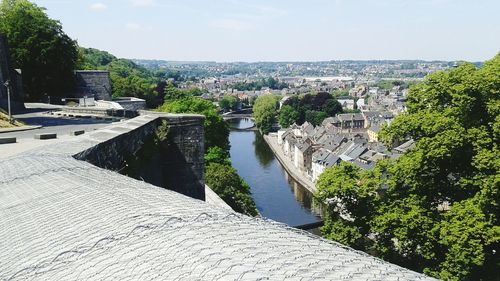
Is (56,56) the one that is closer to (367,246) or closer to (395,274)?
(367,246)

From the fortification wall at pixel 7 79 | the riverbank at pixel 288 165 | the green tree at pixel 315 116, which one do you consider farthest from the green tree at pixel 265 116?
the fortification wall at pixel 7 79

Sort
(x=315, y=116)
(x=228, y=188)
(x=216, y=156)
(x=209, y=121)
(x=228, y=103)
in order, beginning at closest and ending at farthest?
1. (x=228, y=188)
2. (x=216, y=156)
3. (x=209, y=121)
4. (x=315, y=116)
5. (x=228, y=103)

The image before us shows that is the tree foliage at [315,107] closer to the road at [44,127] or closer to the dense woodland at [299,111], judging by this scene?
the dense woodland at [299,111]

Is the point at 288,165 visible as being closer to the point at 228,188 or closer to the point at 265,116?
the point at 265,116

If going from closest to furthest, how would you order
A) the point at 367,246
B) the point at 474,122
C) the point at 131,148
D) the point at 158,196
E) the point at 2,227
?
the point at 2,227
the point at 158,196
the point at 131,148
the point at 474,122
the point at 367,246

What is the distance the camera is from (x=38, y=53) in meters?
25.2

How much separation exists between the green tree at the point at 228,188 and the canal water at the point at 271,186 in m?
10.0

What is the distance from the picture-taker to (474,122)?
1206 centimetres

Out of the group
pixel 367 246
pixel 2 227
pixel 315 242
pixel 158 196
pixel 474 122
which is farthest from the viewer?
pixel 367 246

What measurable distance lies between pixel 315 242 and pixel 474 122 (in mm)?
10691

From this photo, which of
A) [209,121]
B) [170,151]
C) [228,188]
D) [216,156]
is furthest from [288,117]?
[170,151]

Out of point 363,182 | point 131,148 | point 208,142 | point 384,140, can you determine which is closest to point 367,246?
point 363,182

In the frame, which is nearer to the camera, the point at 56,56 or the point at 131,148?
the point at 131,148

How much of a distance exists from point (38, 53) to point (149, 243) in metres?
25.3
